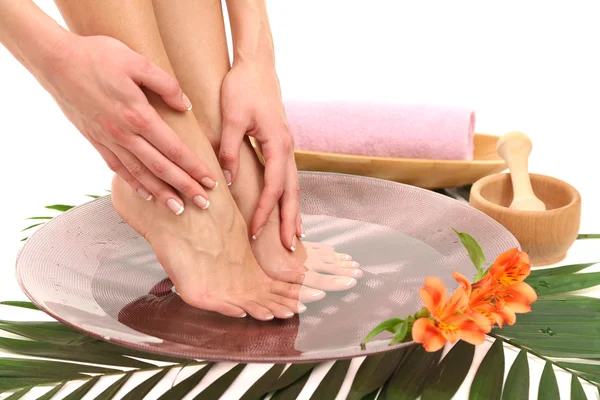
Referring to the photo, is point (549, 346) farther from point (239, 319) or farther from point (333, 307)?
point (239, 319)

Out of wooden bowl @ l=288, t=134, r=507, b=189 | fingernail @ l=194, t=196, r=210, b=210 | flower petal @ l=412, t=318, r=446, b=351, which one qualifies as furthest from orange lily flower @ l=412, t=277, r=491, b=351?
wooden bowl @ l=288, t=134, r=507, b=189

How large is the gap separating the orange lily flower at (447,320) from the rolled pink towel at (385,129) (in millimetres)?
696

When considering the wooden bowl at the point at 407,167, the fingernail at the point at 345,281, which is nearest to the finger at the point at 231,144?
the fingernail at the point at 345,281

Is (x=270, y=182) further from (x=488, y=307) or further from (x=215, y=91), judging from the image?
(x=488, y=307)

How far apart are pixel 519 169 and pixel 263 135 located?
1.48ft

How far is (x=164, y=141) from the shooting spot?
94 cm

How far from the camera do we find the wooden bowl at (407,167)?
55.2 inches

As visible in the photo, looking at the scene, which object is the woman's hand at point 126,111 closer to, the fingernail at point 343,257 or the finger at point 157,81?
the finger at point 157,81

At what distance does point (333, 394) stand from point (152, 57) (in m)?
0.48

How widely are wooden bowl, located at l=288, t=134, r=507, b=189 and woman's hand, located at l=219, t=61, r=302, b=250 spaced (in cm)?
31

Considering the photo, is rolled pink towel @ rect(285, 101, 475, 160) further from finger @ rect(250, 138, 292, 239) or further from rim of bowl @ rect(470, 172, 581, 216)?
finger @ rect(250, 138, 292, 239)

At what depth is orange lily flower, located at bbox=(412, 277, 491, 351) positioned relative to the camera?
0.78m

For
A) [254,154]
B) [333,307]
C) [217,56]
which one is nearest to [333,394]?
[333,307]

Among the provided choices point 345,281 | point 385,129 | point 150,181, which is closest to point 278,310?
point 345,281
